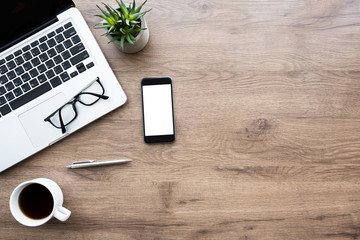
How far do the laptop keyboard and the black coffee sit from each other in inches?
8.2

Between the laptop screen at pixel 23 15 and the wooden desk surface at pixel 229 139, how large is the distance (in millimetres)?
86

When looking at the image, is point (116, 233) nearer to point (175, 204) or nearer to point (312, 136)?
point (175, 204)

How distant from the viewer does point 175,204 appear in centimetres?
84

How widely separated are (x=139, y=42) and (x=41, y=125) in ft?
1.09

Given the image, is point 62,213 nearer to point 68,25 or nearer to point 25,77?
point 25,77

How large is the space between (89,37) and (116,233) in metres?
0.52

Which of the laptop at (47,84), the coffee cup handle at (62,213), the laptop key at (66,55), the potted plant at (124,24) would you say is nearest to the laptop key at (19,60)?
the laptop at (47,84)

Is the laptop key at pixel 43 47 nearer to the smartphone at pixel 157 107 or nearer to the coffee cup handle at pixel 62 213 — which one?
the smartphone at pixel 157 107

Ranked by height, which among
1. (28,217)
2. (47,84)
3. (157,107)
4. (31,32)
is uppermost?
(31,32)

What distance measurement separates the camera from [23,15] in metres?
0.81

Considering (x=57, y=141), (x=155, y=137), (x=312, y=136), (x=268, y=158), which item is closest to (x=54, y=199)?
(x=57, y=141)

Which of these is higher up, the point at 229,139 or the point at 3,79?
the point at 3,79

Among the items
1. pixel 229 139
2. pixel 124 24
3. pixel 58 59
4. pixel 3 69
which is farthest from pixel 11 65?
pixel 229 139

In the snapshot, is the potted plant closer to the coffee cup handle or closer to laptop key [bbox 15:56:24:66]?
laptop key [bbox 15:56:24:66]
